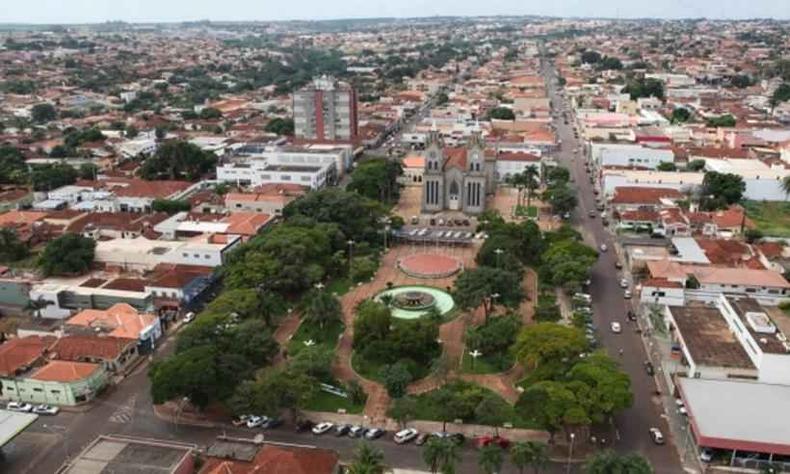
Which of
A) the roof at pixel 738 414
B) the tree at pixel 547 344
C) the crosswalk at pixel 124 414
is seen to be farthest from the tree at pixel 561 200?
the crosswalk at pixel 124 414

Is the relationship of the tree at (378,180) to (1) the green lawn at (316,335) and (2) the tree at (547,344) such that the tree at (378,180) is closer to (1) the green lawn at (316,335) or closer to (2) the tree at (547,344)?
(1) the green lawn at (316,335)

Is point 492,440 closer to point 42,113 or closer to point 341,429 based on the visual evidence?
point 341,429

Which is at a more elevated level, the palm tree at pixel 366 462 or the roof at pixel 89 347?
the palm tree at pixel 366 462

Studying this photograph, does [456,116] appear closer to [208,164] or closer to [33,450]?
[208,164]

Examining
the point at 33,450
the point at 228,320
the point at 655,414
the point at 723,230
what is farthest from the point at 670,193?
the point at 33,450

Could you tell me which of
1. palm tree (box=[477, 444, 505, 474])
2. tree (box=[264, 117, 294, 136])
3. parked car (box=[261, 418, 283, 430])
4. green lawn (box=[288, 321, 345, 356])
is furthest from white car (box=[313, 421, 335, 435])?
tree (box=[264, 117, 294, 136])

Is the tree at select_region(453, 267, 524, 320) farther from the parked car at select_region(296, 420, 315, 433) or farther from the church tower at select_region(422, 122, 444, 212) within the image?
the church tower at select_region(422, 122, 444, 212)

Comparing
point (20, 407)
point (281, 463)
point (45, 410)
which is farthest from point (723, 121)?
point (20, 407)
